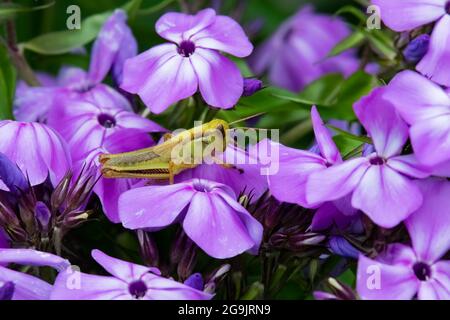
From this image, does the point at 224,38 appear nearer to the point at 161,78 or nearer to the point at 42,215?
the point at 161,78

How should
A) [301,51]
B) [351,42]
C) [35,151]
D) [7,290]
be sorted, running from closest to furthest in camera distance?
[7,290], [35,151], [351,42], [301,51]

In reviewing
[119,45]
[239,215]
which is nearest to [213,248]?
[239,215]

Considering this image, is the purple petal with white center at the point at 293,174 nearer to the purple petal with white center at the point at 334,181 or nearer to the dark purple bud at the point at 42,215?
the purple petal with white center at the point at 334,181

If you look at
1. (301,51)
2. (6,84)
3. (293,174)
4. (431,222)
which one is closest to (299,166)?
(293,174)

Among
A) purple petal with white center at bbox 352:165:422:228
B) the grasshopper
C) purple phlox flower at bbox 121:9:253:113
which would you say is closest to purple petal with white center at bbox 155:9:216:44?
purple phlox flower at bbox 121:9:253:113

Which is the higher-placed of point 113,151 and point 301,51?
point 113,151

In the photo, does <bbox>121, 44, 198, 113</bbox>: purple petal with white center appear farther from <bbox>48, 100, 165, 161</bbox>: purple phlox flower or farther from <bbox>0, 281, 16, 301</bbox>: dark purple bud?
<bbox>0, 281, 16, 301</bbox>: dark purple bud

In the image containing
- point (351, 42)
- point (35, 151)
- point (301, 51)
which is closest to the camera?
point (35, 151)
